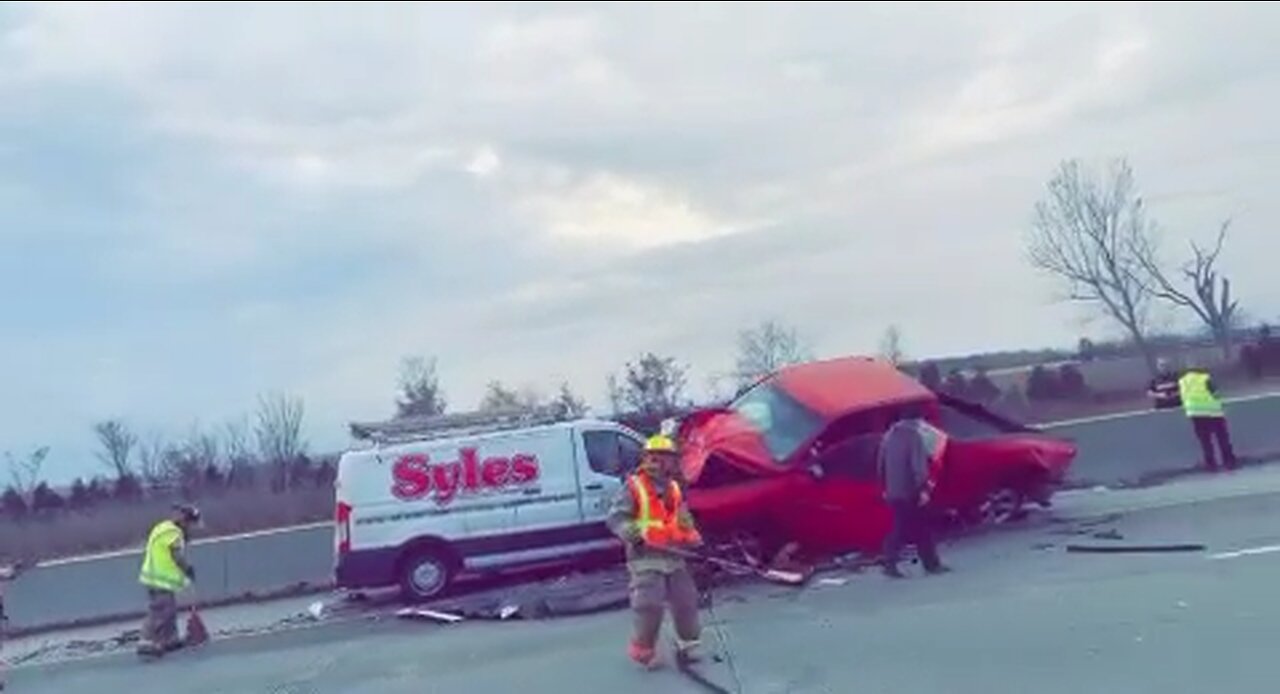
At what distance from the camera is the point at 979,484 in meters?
18.2

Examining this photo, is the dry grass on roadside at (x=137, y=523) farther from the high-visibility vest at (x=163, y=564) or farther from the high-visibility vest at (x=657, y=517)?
the high-visibility vest at (x=657, y=517)

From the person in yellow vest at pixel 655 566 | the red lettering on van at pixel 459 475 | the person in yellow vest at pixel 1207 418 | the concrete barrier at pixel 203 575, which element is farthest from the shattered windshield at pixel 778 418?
the person in yellow vest at pixel 1207 418

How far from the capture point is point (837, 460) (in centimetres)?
1742

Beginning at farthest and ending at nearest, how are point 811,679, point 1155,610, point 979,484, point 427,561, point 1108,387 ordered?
point 1108,387, point 427,561, point 979,484, point 1155,610, point 811,679

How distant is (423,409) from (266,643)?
28833 mm

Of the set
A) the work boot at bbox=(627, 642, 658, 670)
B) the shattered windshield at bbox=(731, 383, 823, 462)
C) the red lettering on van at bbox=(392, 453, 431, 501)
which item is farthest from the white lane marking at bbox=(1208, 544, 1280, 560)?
the red lettering on van at bbox=(392, 453, 431, 501)

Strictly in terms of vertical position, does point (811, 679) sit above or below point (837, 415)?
below

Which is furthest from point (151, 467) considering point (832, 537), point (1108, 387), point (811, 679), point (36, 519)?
point (811, 679)

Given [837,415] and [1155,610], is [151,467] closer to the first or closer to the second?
[837,415]

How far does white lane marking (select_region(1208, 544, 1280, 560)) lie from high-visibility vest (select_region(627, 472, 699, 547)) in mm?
5184

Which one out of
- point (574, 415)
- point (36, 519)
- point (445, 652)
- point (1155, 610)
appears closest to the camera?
point (1155, 610)

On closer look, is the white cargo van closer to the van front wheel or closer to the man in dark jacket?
the van front wheel

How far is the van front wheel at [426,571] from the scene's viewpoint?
763 inches

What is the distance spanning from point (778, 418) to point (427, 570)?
4719mm
